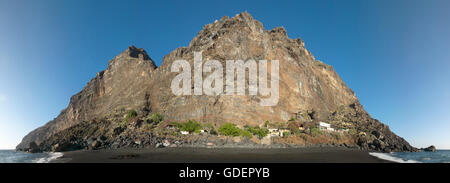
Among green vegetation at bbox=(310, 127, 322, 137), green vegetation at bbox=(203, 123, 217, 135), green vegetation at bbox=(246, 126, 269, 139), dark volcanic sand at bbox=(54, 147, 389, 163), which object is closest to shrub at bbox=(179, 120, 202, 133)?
green vegetation at bbox=(203, 123, 217, 135)

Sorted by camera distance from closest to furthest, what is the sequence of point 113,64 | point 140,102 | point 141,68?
point 140,102
point 141,68
point 113,64

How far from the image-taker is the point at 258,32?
90.3 metres

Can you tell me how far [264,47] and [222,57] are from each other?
19998 millimetres

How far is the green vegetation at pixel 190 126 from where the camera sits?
64225mm

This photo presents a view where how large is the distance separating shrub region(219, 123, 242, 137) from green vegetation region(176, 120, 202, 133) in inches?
281

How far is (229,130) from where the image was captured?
60625 mm

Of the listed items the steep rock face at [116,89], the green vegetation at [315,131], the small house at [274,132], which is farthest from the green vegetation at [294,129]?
the steep rock face at [116,89]

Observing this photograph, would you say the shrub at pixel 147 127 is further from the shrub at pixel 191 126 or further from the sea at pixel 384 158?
the sea at pixel 384 158

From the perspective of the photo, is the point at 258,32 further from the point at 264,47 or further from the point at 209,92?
the point at 209,92

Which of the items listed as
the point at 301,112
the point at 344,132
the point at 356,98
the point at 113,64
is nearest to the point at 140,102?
the point at 113,64

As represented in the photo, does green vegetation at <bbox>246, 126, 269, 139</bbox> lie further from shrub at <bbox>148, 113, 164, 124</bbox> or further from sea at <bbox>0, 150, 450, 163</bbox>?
shrub at <bbox>148, 113, 164, 124</bbox>

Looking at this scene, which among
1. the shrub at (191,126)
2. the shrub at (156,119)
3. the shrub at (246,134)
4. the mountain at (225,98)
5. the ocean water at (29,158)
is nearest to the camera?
the ocean water at (29,158)

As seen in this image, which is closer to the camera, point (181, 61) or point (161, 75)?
point (181, 61)

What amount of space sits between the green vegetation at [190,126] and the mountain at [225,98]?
258 centimetres
